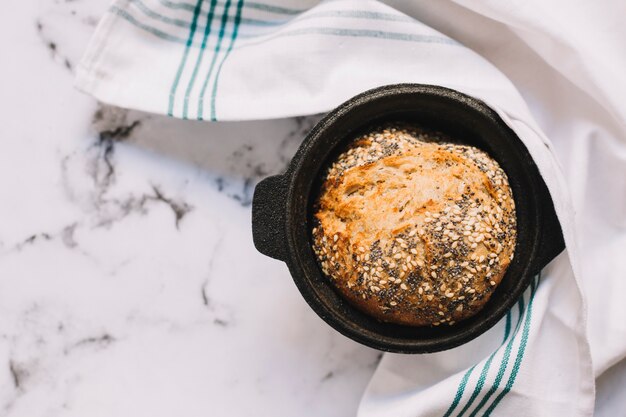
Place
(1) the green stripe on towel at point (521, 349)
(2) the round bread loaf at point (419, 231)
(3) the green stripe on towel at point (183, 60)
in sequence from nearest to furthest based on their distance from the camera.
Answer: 1. (2) the round bread loaf at point (419, 231)
2. (1) the green stripe on towel at point (521, 349)
3. (3) the green stripe on towel at point (183, 60)

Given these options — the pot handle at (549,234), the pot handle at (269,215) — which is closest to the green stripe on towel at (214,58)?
the pot handle at (269,215)

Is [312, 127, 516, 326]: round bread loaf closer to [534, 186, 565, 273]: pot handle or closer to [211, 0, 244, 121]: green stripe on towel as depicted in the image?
[534, 186, 565, 273]: pot handle

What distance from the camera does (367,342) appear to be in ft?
3.73

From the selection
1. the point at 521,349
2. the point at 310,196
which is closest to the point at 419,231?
the point at 310,196

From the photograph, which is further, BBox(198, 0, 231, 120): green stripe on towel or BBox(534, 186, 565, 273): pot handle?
BBox(198, 0, 231, 120): green stripe on towel

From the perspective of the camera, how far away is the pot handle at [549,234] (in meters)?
1.14

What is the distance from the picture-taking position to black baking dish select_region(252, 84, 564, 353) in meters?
1.13

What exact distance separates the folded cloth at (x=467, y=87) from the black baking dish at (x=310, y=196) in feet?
0.16

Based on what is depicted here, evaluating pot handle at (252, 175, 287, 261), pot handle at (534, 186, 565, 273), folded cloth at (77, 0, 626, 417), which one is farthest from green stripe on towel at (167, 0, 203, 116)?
pot handle at (534, 186, 565, 273)

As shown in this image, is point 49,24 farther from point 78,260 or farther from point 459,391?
point 459,391

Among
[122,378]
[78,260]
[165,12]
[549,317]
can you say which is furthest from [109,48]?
[549,317]

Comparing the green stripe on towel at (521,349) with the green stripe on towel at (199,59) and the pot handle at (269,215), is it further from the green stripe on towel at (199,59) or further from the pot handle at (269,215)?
the green stripe on towel at (199,59)

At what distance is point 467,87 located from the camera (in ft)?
4.04

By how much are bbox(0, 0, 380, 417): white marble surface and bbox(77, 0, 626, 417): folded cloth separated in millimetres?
97
